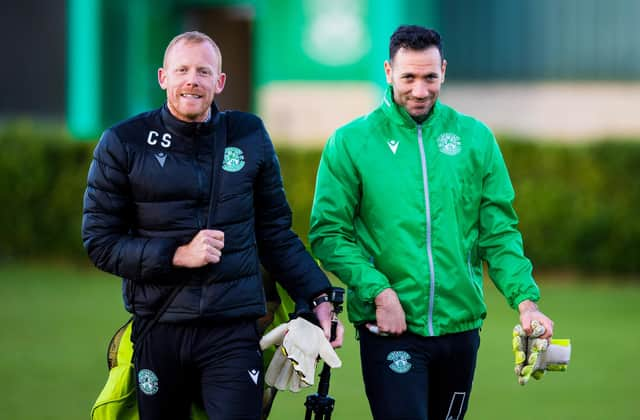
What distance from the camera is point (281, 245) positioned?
16.3 feet

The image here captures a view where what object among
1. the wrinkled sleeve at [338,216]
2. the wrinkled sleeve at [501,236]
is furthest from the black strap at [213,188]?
the wrinkled sleeve at [501,236]

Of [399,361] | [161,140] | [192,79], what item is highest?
[192,79]

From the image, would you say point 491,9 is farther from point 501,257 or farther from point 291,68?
point 501,257

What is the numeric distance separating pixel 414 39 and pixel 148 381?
1655mm

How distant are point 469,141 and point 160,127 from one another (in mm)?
1244

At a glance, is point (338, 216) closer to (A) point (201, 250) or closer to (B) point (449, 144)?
(B) point (449, 144)

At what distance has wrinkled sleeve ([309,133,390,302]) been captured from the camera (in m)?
5.00

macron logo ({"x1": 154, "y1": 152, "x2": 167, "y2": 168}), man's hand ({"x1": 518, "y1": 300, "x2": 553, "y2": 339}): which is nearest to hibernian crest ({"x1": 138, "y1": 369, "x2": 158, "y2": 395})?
macron logo ({"x1": 154, "y1": 152, "x2": 167, "y2": 168})

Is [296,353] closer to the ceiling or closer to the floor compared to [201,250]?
closer to the floor

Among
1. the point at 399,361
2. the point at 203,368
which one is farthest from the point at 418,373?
the point at 203,368

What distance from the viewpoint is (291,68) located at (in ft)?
61.6

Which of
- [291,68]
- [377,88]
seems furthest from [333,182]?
[291,68]

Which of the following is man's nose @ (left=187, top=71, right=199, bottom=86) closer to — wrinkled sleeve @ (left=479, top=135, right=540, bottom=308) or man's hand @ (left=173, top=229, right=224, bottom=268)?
man's hand @ (left=173, top=229, right=224, bottom=268)

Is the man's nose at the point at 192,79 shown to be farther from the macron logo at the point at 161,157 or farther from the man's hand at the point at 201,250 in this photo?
the man's hand at the point at 201,250
